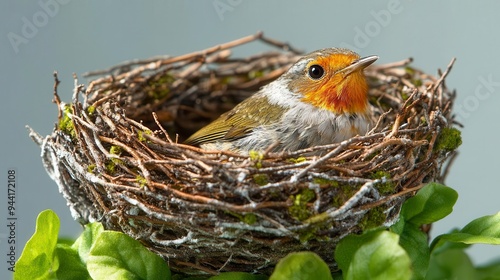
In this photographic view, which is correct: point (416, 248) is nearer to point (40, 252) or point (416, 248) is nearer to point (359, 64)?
point (359, 64)

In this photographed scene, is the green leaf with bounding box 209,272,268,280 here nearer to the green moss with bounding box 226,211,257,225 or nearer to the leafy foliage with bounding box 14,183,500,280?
the leafy foliage with bounding box 14,183,500,280

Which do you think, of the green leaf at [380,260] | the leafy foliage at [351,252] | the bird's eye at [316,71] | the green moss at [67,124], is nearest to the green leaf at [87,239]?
the leafy foliage at [351,252]

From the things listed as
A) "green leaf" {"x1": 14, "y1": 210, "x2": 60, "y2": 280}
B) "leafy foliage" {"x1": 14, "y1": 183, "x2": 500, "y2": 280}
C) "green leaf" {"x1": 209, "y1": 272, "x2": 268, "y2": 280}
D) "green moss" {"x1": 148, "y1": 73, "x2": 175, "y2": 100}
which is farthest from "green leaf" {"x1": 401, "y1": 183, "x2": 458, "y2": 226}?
"green moss" {"x1": 148, "y1": 73, "x2": 175, "y2": 100}

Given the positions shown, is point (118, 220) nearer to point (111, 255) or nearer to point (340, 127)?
point (111, 255)

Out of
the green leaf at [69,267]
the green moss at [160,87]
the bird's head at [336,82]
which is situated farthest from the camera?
the green moss at [160,87]

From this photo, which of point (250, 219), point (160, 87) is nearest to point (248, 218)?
point (250, 219)

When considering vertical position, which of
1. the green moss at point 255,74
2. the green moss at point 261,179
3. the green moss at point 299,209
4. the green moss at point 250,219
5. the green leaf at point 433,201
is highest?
the green moss at point 255,74

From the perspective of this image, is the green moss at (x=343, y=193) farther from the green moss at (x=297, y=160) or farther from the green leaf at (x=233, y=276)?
the green leaf at (x=233, y=276)

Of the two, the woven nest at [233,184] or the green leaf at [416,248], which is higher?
the woven nest at [233,184]
